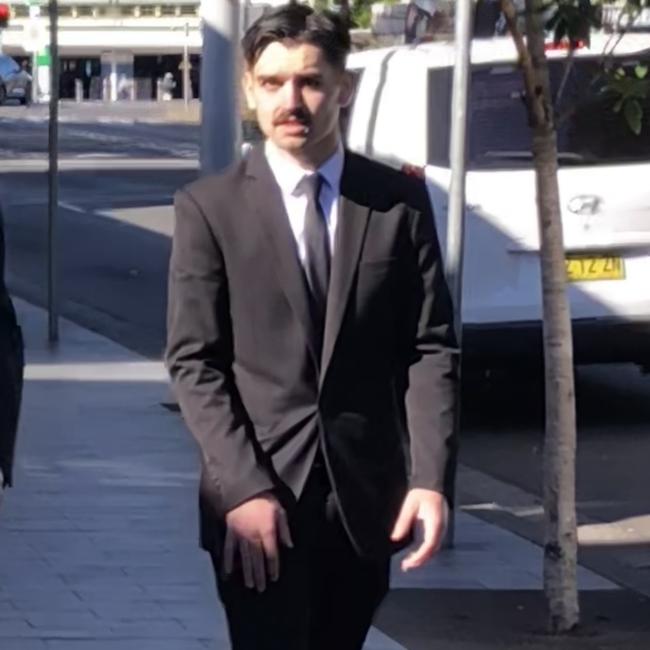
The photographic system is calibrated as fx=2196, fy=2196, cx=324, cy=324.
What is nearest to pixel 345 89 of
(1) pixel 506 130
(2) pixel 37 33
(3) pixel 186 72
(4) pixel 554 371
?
(4) pixel 554 371

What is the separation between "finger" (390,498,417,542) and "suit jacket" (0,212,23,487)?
0.78 meters

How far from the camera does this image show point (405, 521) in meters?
4.34

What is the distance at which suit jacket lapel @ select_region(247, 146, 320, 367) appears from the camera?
4.28 metres

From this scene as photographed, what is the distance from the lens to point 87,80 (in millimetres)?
98312

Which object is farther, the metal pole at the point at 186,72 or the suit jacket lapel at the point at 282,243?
the metal pole at the point at 186,72

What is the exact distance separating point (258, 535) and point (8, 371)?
568mm

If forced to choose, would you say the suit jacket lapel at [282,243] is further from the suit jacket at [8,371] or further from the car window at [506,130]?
the car window at [506,130]

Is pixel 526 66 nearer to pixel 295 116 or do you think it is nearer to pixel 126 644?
pixel 126 644

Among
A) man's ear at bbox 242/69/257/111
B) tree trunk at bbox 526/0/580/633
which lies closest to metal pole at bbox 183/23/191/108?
tree trunk at bbox 526/0/580/633

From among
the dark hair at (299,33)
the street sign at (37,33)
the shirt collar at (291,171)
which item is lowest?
the street sign at (37,33)

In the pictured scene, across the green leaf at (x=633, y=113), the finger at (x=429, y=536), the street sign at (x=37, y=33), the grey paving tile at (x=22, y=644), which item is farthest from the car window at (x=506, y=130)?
the street sign at (x=37, y=33)

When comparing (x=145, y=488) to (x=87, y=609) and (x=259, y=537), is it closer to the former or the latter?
(x=87, y=609)

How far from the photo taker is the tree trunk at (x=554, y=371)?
6841 millimetres

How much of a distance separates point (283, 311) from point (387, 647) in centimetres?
266
